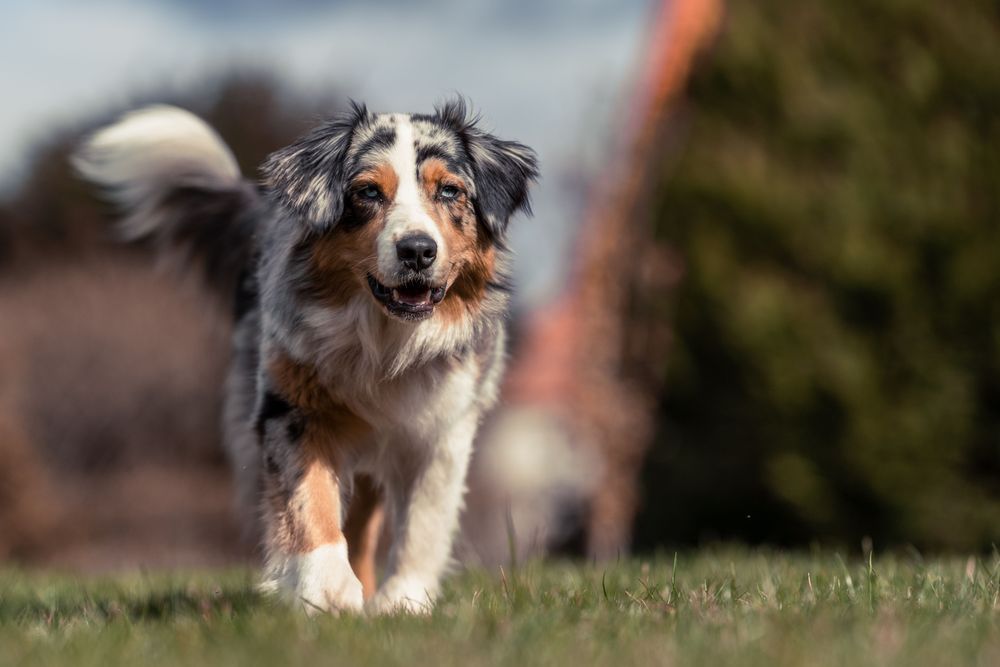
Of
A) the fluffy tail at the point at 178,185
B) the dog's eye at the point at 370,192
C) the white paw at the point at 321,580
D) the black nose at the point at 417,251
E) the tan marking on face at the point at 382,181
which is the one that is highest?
the tan marking on face at the point at 382,181

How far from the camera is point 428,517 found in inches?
196

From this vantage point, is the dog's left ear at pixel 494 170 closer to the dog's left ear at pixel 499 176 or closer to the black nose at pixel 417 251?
the dog's left ear at pixel 499 176

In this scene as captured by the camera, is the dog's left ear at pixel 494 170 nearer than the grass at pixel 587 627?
No

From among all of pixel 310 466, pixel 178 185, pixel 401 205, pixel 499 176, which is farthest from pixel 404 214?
pixel 178 185

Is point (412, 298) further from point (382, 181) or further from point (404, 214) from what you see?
point (382, 181)

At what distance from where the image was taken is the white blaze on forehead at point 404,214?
4293 millimetres

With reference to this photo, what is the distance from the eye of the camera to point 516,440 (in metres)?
21.3

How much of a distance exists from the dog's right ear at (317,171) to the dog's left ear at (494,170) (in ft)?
1.28

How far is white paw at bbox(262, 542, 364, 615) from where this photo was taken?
4254mm

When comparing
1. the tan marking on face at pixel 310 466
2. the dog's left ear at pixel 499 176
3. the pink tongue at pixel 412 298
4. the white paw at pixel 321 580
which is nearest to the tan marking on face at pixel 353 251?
the pink tongue at pixel 412 298

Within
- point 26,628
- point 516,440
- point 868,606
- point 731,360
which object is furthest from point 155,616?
point 516,440

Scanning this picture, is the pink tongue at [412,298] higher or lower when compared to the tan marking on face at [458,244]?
lower

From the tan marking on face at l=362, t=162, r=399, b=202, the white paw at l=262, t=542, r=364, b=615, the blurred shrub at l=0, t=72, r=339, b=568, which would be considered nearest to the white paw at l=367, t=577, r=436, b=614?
the white paw at l=262, t=542, r=364, b=615

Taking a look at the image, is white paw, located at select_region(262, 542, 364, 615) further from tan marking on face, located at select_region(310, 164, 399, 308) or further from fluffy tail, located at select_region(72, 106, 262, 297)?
fluffy tail, located at select_region(72, 106, 262, 297)
